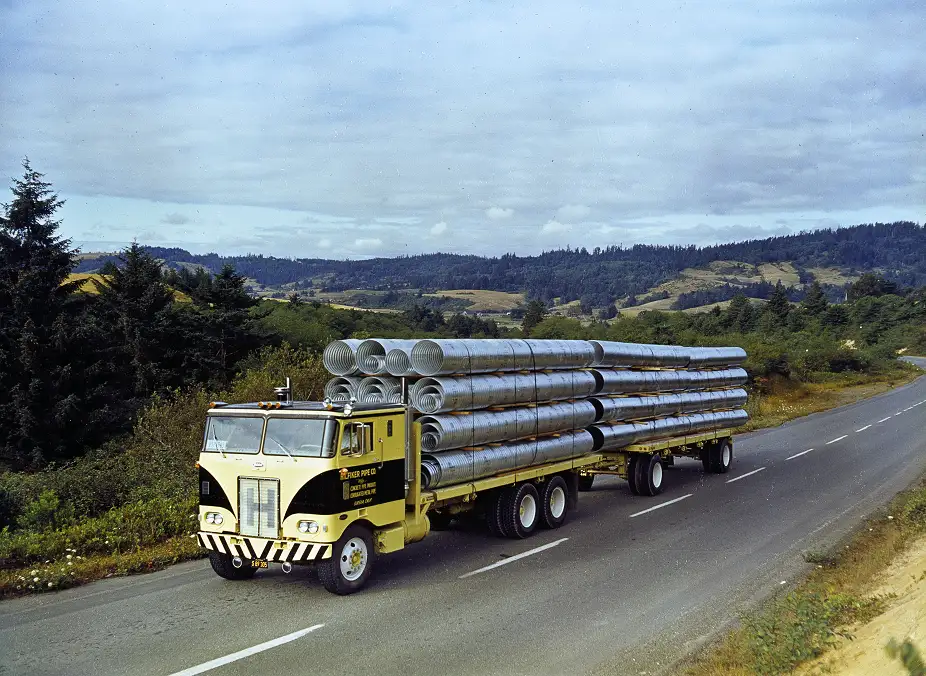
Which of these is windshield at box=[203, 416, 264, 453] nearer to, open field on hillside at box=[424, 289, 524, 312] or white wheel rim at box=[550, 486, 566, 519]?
white wheel rim at box=[550, 486, 566, 519]

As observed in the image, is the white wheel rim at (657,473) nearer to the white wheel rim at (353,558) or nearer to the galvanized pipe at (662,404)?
the galvanized pipe at (662,404)

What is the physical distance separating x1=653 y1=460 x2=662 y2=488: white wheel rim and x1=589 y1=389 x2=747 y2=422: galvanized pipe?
1154 mm

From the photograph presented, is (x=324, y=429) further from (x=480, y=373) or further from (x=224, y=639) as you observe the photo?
(x=480, y=373)

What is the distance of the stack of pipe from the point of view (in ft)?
39.9

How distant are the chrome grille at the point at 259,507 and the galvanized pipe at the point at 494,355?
298cm

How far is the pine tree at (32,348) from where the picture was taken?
3175cm

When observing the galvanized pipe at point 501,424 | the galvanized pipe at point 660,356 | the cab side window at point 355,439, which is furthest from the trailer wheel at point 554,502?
the cab side window at point 355,439

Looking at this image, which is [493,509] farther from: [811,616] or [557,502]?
[811,616]

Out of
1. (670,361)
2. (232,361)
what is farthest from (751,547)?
(232,361)

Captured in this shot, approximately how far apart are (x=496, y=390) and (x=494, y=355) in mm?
584

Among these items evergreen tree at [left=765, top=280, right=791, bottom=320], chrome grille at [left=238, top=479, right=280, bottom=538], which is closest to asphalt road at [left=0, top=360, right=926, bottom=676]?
chrome grille at [left=238, top=479, right=280, bottom=538]

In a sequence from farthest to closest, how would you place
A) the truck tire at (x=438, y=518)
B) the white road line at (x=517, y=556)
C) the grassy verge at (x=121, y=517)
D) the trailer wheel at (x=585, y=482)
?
the trailer wheel at (x=585, y=482), the truck tire at (x=438, y=518), the white road line at (x=517, y=556), the grassy verge at (x=121, y=517)

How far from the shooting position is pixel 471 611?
978 cm

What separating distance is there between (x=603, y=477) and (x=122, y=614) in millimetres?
14600
